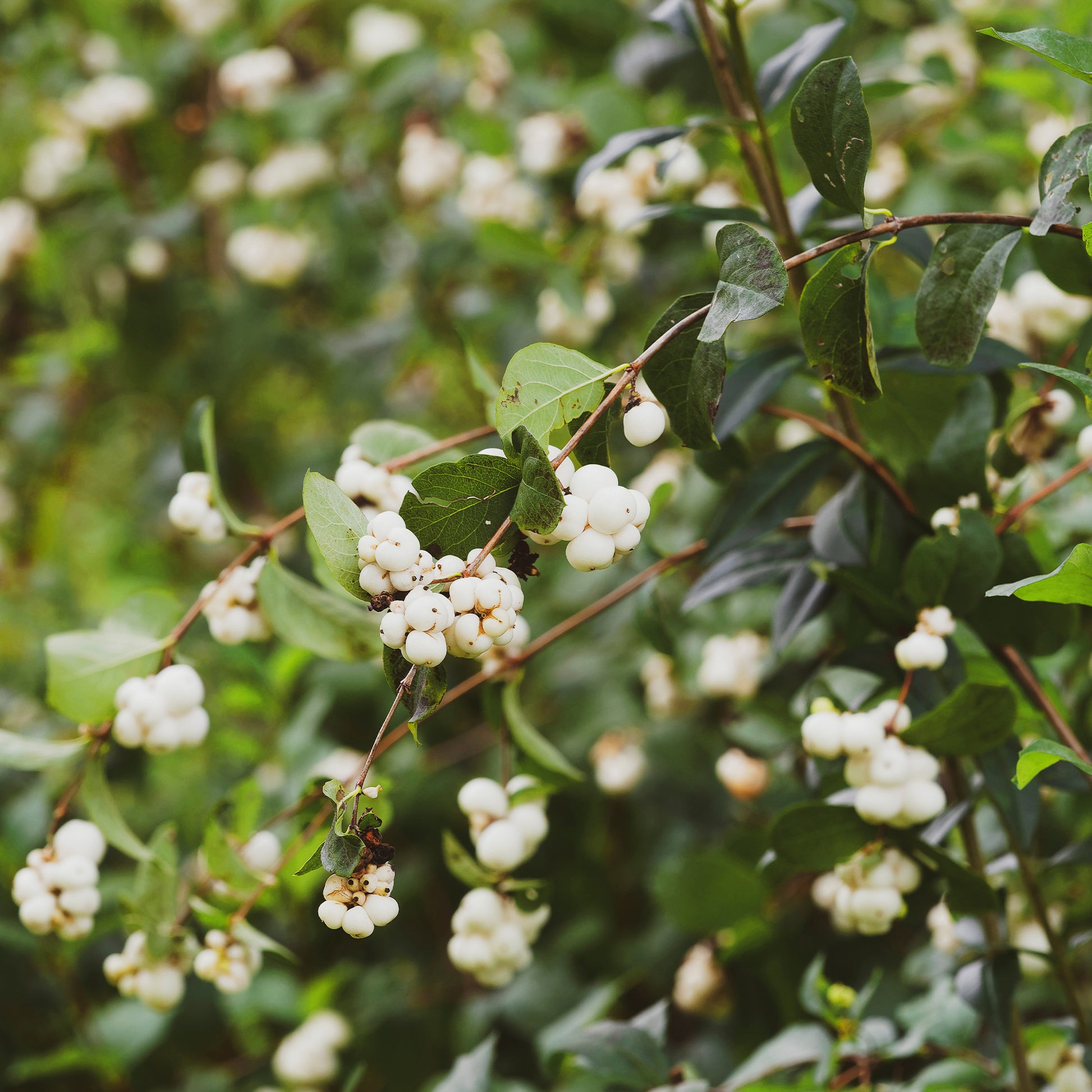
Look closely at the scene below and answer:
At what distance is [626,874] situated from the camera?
3.83 feet

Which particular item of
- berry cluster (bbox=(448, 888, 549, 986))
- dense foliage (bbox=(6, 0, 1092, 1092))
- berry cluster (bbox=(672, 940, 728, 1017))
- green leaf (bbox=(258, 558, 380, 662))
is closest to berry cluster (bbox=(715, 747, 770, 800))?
dense foliage (bbox=(6, 0, 1092, 1092))

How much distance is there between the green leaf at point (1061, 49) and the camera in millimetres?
403

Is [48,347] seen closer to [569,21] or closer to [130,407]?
[130,407]

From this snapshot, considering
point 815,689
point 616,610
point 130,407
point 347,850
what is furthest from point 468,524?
point 130,407

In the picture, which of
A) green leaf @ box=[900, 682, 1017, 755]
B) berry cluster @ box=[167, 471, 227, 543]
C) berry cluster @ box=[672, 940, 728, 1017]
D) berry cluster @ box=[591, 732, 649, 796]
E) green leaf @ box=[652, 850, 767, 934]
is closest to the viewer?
green leaf @ box=[900, 682, 1017, 755]

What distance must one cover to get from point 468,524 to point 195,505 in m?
0.25

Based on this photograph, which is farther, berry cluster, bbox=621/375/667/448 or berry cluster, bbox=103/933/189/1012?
berry cluster, bbox=103/933/189/1012

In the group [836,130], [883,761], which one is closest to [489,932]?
[883,761]

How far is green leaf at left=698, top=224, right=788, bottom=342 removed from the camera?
373 millimetres

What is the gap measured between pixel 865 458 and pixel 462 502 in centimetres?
26

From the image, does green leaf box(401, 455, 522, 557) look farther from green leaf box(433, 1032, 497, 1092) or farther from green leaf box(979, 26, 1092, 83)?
green leaf box(433, 1032, 497, 1092)

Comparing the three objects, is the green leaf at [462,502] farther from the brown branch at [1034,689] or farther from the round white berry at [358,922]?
the brown branch at [1034,689]

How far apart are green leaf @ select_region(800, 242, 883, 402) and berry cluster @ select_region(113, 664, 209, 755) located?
357 mm

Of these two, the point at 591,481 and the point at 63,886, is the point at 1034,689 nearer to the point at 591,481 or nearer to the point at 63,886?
the point at 591,481
